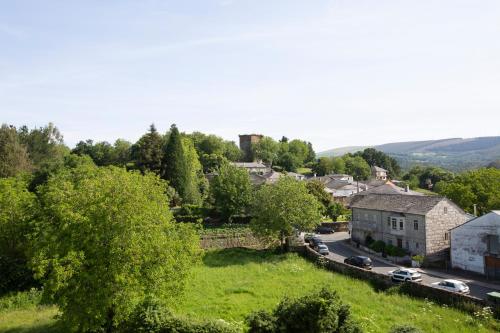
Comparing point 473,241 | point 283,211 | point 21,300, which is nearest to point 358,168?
point 283,211

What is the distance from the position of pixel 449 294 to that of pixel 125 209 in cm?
2072

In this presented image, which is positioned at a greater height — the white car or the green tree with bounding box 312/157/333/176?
the green tree with bounding box 312/157/333/176

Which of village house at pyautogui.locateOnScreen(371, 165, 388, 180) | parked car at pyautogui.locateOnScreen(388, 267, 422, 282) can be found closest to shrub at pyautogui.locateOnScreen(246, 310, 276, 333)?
parked car at pyautogui.locateOnScreen(388, 267, 422, 282)

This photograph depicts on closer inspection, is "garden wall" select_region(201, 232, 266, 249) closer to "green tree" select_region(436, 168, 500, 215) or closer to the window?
the window

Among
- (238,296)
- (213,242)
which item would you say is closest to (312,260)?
(213,242)

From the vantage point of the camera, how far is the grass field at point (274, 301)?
2284cm

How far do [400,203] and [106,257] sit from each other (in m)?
38.1

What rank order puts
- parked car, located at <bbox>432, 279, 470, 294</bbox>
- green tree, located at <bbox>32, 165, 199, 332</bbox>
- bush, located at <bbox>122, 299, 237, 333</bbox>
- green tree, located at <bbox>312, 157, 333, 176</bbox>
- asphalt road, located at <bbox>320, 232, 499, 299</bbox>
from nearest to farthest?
bush, located at <bbox>122, 299, 237, 333</bbox> → green tree, located at <bbox>32, 165, 199, 332</bbox> → parked car, located at <bbox>432, 279, 470, 294</bbox> → asphalt road, located at <bbox>320, 232, 499, 299</bbox> → green tree, located at <bbox>312, 157, 333, 176</bbox>

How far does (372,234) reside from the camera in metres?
52.3

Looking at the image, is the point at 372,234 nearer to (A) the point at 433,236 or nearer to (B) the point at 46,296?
(A) the point at 433,236

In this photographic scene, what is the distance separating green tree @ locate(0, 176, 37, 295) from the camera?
33000mm

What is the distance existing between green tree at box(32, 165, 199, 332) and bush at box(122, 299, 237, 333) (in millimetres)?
478

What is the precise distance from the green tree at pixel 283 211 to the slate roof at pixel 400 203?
10019 mm

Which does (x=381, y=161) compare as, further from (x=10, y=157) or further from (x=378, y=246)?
(x=10, y=157)
